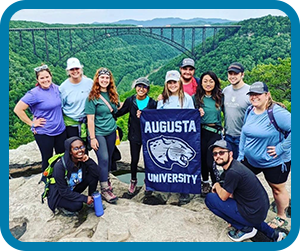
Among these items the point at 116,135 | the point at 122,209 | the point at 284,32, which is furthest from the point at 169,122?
the point at 284,32

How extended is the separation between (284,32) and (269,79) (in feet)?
13.6

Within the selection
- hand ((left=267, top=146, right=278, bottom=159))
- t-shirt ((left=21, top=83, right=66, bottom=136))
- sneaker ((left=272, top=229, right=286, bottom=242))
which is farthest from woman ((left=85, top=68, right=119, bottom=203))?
sneaker ((left=272, top=229, right=286, bottom=242))

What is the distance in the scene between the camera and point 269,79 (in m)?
11.3

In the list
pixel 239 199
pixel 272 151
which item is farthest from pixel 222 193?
pixel 272 151

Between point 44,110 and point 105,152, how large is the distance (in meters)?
0.81

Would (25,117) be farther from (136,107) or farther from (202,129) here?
(202,129)

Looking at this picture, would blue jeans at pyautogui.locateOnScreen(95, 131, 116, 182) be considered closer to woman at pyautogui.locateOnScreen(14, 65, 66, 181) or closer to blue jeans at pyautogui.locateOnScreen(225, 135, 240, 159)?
woman at pyautogui.locateOnScreen(14, 65, 66, 181)

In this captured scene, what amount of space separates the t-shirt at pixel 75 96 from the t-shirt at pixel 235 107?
154 cm

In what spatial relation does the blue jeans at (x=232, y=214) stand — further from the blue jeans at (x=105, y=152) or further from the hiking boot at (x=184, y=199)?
the blue jeans at (x=105, y=152)

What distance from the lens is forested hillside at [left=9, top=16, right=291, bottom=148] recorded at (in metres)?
11.9

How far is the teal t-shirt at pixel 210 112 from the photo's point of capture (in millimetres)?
3152

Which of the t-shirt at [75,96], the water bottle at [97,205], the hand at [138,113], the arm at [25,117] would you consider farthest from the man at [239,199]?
the arm at [25,117]

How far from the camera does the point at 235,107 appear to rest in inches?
Answer: 122

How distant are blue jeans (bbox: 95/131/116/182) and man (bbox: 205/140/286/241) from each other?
121cm
